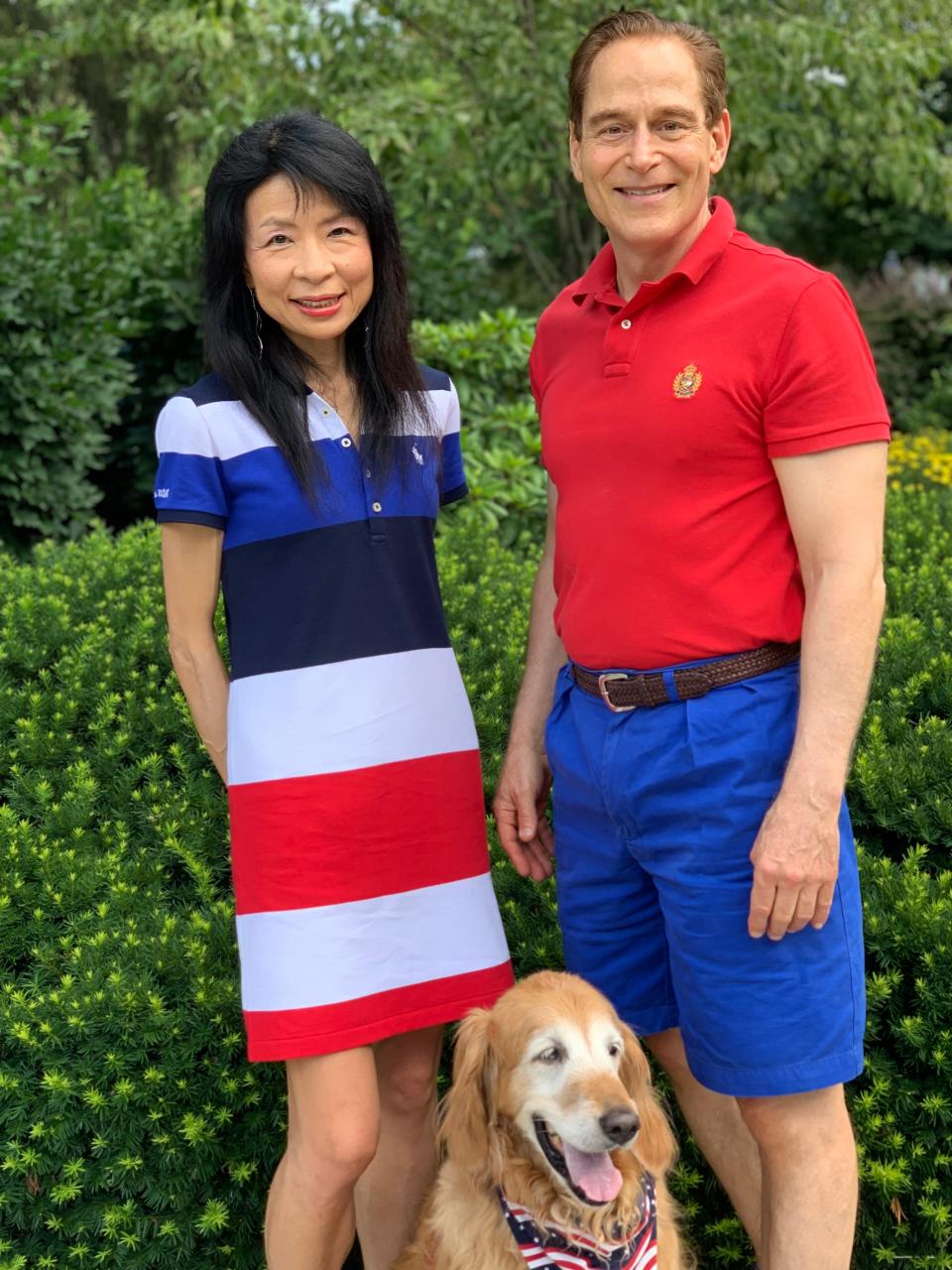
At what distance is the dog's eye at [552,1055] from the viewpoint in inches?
98.9

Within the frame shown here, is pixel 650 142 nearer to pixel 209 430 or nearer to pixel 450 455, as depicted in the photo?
pixel 450 455

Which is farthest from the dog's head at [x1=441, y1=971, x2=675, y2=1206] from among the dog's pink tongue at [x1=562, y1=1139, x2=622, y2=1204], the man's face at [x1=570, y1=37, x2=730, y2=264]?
the man's face at [x1=570, y1=37, x2=730, y2=264]

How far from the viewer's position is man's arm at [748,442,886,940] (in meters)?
2.30

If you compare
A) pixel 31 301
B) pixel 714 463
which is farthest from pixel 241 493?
pixel 31 301

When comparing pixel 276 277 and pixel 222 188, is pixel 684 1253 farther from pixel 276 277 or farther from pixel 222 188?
A: pixel 222 188

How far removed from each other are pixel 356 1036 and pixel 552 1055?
40 centimetres

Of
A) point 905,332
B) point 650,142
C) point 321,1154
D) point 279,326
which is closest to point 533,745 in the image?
point 321,1154

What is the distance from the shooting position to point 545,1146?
2529 mm

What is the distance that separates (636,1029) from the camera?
2.79m

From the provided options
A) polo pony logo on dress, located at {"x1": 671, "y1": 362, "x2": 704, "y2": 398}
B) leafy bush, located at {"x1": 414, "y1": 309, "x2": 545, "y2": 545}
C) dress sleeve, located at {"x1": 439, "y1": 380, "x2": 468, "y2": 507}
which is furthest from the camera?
leafy bush, located at {"x1": 414, "y1": 309, "x2": 545, "y2": 545}

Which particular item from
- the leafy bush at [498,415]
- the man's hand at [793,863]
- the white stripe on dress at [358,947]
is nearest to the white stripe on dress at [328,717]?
the white stripe on dress at [358,947]

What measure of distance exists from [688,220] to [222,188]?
3.11 ft

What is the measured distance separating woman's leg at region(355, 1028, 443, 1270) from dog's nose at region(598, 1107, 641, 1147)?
0.65 m

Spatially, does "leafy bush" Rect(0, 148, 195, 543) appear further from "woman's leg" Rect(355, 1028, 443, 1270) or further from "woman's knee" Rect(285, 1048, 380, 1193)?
"woman's knee" Rect(285, 1048, 380, 1193)
